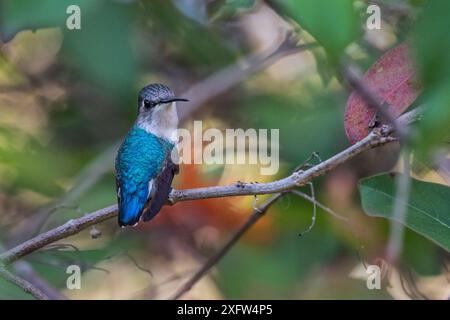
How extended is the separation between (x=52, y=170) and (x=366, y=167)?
1101 mm

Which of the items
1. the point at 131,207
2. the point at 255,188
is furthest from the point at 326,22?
the point at 131,207

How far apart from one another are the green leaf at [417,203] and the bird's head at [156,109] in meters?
0.60

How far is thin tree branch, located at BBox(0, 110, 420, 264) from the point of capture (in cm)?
138

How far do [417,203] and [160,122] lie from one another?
0.73 metres

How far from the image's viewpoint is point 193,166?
2426mm

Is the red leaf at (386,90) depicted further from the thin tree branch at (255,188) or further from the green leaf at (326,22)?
the green leaf at (326,22)

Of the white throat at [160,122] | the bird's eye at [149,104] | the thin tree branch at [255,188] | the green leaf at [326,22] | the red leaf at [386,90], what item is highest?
the bird's eye at [149,104]

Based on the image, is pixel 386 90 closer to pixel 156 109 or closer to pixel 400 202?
pixel 400 202

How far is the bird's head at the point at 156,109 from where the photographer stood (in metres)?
2.09

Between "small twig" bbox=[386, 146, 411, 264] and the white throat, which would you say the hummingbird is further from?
"small twig" bbox=[386, 146, 411, 264]

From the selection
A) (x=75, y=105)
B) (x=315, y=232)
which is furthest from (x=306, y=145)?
(x=75, y=105)

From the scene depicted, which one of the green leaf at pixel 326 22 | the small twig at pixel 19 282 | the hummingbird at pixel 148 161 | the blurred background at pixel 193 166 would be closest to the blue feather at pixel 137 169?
the hummingbird at pixel 148 161
